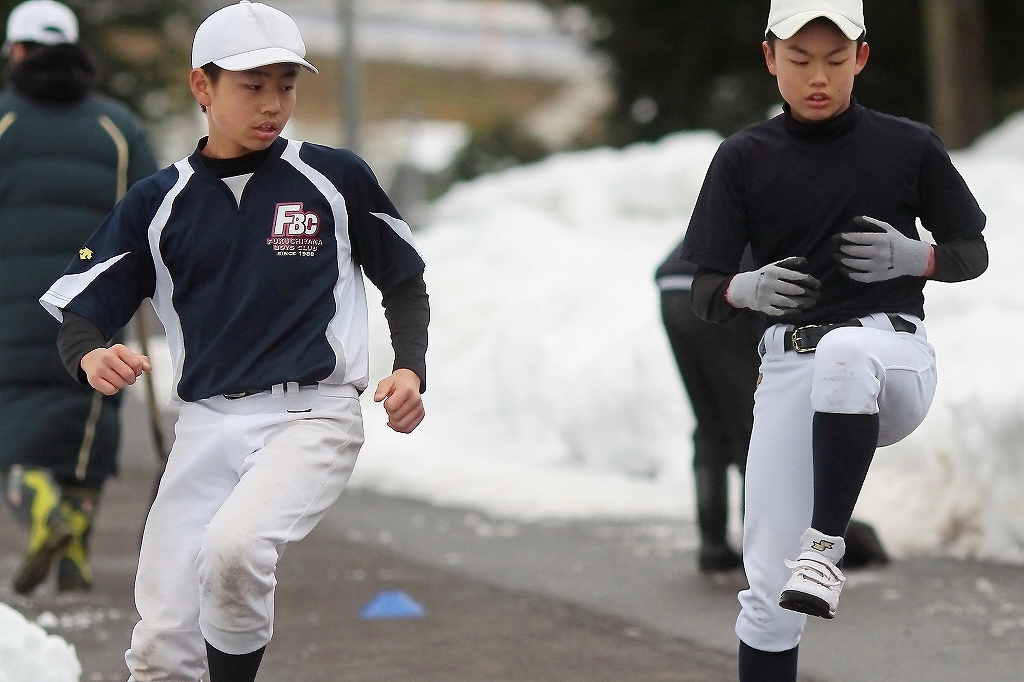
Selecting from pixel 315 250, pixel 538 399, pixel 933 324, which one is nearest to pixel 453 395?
pixel 538 399

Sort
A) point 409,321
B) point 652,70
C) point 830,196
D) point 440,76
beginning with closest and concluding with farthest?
point 830,196, point 409,321, point 652,70, point 440,76

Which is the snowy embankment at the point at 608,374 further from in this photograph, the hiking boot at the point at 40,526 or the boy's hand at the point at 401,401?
the boy's hand at the point at 401,401

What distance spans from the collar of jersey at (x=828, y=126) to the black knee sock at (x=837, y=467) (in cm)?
68

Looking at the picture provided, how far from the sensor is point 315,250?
3.87 meters

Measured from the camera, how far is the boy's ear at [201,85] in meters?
3.90

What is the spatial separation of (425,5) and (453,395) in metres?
40.9

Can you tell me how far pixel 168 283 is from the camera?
154 inches

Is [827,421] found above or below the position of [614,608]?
above

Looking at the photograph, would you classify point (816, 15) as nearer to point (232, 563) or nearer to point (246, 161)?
point (246, 161)

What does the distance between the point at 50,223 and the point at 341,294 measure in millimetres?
2966

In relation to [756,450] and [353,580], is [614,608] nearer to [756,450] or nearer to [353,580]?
[353,580]

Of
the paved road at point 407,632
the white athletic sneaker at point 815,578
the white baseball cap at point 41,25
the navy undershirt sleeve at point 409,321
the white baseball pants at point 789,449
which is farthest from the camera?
the white baseball cap at point 41,25

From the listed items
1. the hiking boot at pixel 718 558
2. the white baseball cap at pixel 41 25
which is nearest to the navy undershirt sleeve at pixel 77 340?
the white baseball cap at pixel 41 25

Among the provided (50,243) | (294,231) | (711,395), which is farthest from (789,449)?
(50,243)
